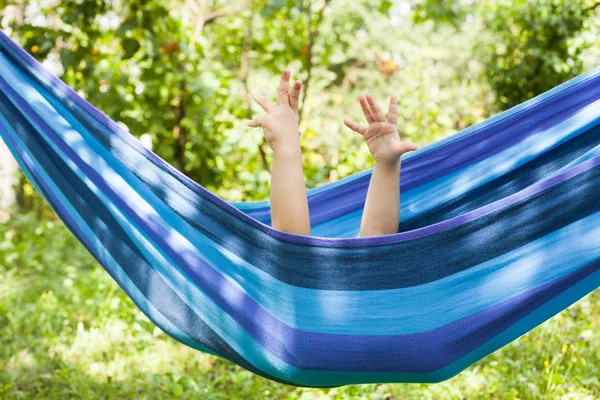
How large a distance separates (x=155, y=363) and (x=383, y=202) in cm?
117

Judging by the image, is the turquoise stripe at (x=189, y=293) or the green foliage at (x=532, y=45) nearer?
the turquoise stripe at (x=189, y=293)

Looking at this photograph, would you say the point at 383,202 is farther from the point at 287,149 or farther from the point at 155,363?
the point at 155,363

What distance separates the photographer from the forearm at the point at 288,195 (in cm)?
142

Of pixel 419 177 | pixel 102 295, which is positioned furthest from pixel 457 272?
pixel 102 295

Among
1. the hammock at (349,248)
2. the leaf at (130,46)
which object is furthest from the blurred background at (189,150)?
the hammock at (349,248)

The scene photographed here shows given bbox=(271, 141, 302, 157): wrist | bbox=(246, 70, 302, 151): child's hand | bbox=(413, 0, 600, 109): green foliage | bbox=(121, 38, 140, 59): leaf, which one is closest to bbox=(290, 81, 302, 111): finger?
bbox=(246, 70, 302, 151): child's hand

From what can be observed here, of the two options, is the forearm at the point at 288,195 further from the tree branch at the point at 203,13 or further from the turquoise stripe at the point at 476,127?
the tree branch at the point at 203,13

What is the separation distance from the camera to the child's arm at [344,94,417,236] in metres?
1.51

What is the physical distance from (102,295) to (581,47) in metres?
3.11

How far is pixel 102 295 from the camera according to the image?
2.80 metres

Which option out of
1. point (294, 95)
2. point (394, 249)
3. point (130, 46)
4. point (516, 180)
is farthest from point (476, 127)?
point (130, 46)

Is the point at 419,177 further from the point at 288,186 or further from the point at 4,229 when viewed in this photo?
the point at 4,229

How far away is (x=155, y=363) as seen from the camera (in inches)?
89.2

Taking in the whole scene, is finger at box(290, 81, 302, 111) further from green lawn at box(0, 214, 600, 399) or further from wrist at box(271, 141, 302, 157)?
green lawn at box(0, 214, 600, 399)
